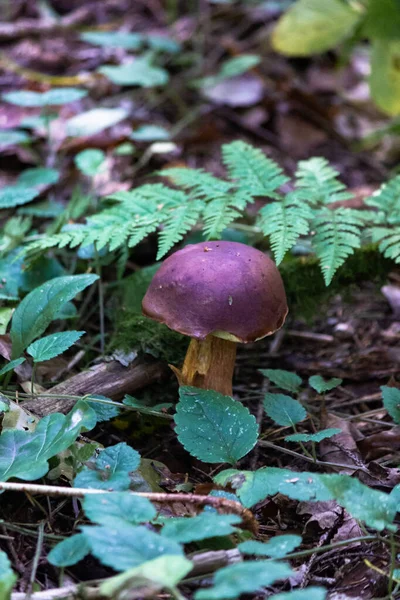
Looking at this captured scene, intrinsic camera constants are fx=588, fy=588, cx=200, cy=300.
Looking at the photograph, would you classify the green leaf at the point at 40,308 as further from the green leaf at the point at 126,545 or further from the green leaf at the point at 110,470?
the green leaf at the point at 126,545

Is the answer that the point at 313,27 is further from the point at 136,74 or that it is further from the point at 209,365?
the point at 209,365

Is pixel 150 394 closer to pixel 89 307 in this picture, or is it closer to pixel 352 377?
pixel 89 307

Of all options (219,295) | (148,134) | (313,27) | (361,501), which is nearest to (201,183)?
(219,295)

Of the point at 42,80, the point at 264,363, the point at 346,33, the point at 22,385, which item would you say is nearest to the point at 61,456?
the point at 22,385

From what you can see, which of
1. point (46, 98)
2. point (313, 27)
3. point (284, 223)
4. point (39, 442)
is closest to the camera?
point (39, 442)

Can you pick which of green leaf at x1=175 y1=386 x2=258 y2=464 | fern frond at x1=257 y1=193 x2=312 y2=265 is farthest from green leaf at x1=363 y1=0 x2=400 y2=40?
green leaf at x1=175 y1=386 x2=258 y2=464

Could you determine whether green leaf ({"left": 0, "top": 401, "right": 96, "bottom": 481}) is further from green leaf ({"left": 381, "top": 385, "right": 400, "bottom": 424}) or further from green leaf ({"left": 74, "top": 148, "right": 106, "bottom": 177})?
green leaf ({"left": 74, "top": 148, "right": 106, "bottom": 177})
